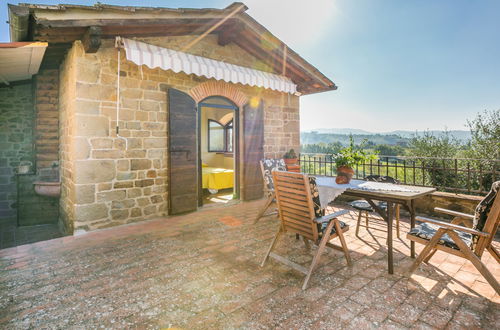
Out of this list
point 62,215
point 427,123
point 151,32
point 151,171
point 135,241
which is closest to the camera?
point 135,241

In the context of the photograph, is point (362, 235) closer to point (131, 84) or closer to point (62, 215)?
point (131, 84)

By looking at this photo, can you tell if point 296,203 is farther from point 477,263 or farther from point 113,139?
point 113,139

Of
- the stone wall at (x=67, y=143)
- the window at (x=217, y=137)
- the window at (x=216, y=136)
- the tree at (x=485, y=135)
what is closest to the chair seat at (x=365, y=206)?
the stone wall at (x=67, y=143)

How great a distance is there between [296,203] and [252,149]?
11.3 ft

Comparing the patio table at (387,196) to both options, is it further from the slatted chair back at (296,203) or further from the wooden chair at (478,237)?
the slatted chair back at (296,203)

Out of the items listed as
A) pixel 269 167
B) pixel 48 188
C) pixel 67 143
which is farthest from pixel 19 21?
pixel 269 167

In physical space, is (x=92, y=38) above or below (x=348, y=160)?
above

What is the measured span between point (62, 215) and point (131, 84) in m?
3.24

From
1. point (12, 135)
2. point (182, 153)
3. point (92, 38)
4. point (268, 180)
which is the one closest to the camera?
point (92, 38)

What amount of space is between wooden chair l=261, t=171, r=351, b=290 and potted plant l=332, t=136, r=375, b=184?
83cm

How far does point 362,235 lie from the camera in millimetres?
3551

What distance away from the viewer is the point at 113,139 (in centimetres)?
400

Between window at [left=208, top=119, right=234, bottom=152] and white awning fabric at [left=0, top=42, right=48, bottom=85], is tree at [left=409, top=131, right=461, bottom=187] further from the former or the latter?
white awning fabric at [left=0, top=42, right=48, bottom=85]

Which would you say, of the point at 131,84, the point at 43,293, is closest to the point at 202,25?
the point at 131,84
